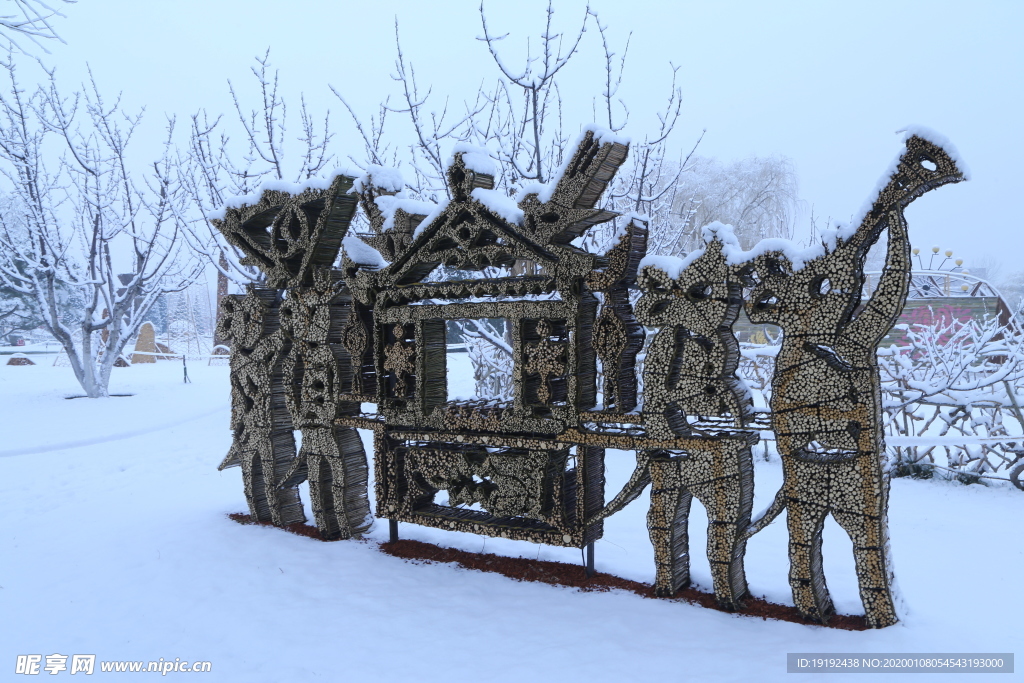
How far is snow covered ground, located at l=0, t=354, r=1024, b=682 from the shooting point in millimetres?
3387

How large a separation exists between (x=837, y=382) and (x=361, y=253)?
3.47m

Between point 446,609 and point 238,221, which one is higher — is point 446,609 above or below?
below

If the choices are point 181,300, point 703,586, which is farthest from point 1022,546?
point 181,300

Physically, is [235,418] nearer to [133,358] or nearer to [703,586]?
[703,586]

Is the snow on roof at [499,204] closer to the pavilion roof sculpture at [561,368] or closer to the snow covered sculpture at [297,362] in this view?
the pavilion roof sculpture at [561,368]

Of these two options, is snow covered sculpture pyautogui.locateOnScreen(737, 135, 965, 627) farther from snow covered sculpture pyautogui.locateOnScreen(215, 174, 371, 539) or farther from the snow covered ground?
snow covered sculpture pyautogui.locateOnScreen(215, 174, 371, 539)

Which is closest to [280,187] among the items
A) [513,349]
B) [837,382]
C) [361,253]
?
[361,253]

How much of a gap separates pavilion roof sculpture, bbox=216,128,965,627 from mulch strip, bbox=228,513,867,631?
0.33 feet

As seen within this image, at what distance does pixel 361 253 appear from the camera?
5152 mm

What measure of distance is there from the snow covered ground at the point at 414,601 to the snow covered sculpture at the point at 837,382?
0.35 m

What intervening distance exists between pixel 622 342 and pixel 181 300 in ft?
163

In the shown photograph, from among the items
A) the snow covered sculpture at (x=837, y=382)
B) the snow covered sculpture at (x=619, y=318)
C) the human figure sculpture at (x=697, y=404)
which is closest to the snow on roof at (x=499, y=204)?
the snow covered sculpture at (x=619, y=318)

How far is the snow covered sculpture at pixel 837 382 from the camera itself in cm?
332

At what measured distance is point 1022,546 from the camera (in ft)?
17.9
